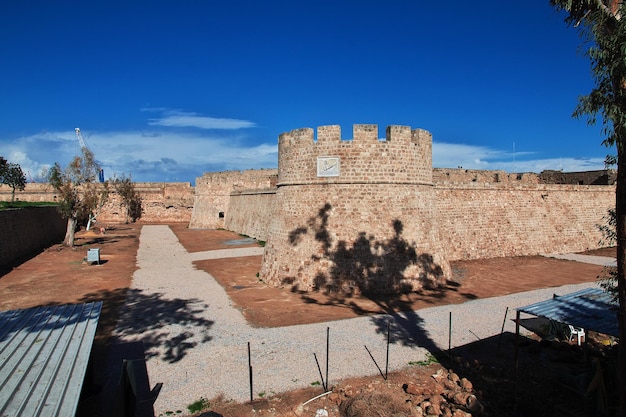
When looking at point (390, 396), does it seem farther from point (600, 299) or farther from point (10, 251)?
point (10, 251)

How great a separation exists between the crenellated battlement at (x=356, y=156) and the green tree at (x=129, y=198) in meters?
37.5

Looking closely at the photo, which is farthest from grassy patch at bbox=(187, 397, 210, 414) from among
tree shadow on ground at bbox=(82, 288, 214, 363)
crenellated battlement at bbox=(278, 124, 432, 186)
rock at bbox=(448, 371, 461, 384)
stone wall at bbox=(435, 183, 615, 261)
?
stone wall at bbox=(435, 183, 615, 261)

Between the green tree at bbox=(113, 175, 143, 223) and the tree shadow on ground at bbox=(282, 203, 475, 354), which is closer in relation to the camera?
the tree shadow on ground at bbox=(282, 203, 475, 354)

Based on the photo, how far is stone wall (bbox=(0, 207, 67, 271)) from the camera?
18688mm

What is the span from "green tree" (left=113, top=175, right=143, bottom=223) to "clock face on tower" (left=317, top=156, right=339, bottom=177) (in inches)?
1514

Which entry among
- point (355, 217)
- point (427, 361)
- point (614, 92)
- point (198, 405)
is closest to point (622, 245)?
point (614, 92)

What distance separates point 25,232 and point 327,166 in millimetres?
19598

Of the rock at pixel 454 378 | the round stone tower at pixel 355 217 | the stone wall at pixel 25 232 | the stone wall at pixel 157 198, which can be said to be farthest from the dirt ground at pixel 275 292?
the stone wall at pixel 157 198

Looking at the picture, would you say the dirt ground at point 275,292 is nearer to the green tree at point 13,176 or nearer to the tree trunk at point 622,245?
the tree trunk at point 622,245

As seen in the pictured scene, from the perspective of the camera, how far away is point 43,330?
6.38m

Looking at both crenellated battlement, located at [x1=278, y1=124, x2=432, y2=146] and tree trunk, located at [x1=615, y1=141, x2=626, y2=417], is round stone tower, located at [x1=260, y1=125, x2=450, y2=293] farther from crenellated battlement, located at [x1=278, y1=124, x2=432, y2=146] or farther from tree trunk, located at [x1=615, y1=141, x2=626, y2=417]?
tree trunk, located at [x1=615, y1=141, x2=626, y2=417]

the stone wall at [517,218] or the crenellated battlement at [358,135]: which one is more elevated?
the crenellated battlement at [358,135]

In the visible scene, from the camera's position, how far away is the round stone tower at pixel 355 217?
1296 cm

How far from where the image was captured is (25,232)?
72.3 ft
